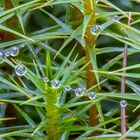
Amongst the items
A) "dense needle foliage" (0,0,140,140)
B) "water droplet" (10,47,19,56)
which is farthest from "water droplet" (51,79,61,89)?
"water droplet" (10,47,19,56)

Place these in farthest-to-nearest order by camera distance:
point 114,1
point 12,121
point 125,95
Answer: point 114,1 → point 12,121 → point 125,95

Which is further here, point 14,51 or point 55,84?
point 14,51

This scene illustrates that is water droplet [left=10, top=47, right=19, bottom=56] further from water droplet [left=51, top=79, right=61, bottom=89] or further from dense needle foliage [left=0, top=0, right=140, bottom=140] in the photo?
water droplet [left=51, top=79, right=61, bottom=89]

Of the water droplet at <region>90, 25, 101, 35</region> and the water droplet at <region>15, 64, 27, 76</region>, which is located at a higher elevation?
the water droplet at <region>90, 25, 101, 35</region>

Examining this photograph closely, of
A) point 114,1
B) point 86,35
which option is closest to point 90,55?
point 86,35

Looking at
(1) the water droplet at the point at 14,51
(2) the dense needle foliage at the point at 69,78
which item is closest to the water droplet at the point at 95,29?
(2) the dense needle foliage at the point at 69,78

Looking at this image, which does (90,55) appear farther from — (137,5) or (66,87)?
(137,5)

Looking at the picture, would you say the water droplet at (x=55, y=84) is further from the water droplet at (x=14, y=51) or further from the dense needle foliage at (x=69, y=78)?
the water droplet at (x=14, y=51)

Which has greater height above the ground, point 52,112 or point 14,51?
point 14,51
